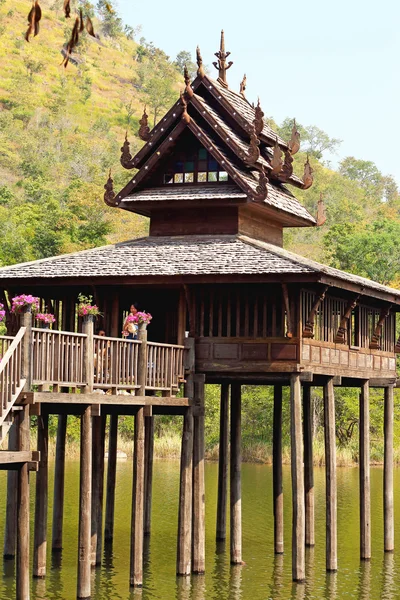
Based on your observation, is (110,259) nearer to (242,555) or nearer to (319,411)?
(242,555)

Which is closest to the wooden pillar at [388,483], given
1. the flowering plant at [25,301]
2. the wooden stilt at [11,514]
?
the wooden stilt at [11,514]

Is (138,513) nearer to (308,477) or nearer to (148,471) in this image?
(308,477)

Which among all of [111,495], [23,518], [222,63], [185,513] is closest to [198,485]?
[185,513]

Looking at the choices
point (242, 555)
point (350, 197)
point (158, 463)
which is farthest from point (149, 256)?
point (350, 197)

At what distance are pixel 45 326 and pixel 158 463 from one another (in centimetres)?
3905

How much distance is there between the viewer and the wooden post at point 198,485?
96.9 feet

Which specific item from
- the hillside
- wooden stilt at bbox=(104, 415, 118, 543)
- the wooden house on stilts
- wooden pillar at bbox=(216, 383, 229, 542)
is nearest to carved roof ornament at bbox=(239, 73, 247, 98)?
the wooden house on stilts

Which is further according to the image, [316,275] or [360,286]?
[360,286]

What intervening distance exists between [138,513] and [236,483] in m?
6.30

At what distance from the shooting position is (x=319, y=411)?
2667 inches

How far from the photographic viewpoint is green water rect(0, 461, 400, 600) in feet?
92.4

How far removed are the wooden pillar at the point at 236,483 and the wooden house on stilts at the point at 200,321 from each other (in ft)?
0.14

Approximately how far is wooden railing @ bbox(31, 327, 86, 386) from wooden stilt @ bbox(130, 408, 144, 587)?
313 cm

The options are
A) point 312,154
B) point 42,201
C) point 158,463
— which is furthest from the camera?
point 312,154
